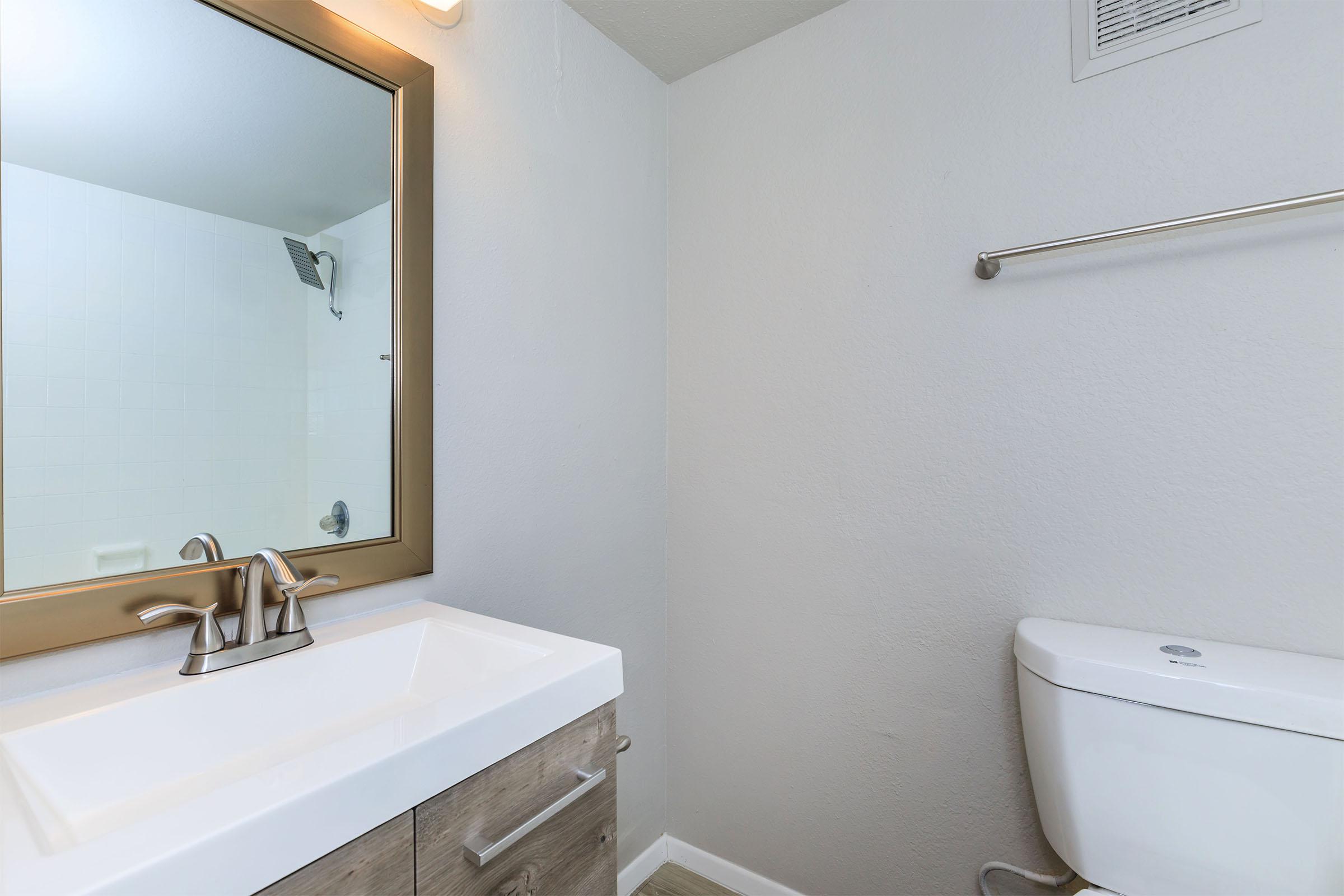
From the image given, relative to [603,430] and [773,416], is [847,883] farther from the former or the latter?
[603,430]

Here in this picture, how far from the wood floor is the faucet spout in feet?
4.09

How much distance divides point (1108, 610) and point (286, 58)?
1673 mm

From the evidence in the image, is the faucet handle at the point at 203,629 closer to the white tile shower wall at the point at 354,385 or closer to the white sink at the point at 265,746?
the white sink at the point at 265,746

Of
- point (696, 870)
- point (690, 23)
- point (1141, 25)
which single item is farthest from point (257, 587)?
point (1141, 25)

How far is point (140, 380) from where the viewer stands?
848 mm

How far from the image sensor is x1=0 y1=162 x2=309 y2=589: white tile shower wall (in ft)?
2.50

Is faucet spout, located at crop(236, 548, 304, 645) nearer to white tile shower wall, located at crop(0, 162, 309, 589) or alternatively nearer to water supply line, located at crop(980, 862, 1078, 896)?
white tile shower wall, located at crop(0, 162, 309, 589)

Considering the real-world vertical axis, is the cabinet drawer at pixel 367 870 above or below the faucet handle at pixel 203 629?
below

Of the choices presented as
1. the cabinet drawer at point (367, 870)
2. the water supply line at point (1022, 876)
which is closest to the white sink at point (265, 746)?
the cabinet drawer at point (367, 870)

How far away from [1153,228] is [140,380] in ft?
5.06

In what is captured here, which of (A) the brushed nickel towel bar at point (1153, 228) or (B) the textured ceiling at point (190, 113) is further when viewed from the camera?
(A) the brushed nickel towel bar at point (1153, 228)

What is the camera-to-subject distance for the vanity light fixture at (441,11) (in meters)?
1.12

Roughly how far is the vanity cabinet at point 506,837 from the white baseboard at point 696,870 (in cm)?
88

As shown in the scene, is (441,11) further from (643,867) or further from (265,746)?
(643,867)
